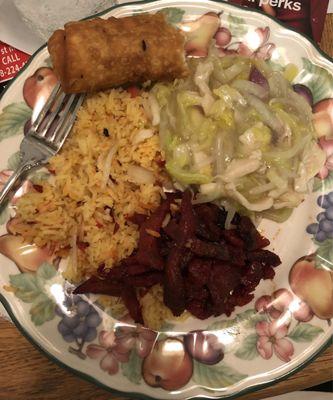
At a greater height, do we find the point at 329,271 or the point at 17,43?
the point at 17,43

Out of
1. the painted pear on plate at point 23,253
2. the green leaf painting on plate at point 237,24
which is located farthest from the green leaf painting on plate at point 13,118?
the green leaf painting on plate at point 237,24

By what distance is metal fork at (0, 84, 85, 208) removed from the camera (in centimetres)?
196

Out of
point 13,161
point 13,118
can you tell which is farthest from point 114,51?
point 13,161

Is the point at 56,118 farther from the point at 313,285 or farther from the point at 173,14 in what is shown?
the point at 313,285

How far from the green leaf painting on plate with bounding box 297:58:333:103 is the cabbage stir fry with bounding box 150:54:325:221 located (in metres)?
0.09

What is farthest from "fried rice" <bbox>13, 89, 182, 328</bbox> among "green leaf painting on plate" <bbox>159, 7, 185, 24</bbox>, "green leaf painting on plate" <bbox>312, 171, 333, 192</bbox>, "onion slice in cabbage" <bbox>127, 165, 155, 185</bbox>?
"green leaf painting on plate" <bbox>312, 171, 333, 192</bbox>

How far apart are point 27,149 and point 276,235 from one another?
1.21 metres

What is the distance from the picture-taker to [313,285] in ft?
6.53

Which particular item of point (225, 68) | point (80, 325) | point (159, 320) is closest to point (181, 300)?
point (159, 320)

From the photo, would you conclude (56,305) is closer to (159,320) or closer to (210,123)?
(159,320)

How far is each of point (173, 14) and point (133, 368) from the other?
1626mm

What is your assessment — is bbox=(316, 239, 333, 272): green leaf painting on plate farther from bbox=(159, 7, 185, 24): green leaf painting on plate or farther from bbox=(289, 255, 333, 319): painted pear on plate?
bbox=(159, 7, 185, 24): green leaf painting on plate

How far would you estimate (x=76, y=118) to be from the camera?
2.05 m

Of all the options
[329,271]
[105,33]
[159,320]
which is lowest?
[329,271]
